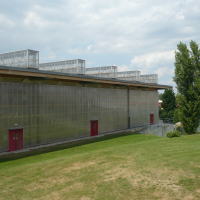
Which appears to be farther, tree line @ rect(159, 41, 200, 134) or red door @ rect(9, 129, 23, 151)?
tree line @ rect(159, 41, 200, 134)

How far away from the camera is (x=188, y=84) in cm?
3066

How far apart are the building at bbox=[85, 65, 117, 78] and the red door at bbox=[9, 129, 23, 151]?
75.7ft

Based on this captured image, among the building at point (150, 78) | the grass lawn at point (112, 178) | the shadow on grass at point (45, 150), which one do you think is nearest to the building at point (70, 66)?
the shadow on grass at point (45, 150)

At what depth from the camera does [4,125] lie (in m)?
21.6

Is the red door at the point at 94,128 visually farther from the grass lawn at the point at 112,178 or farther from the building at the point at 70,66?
the grass lawn at the point at 112,178

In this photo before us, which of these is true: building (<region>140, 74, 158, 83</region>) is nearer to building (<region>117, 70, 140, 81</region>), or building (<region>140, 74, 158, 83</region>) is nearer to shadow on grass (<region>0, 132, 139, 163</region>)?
building (<region>117, 70, 140, 81</region>)

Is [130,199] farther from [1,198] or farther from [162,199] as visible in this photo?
[1,198]

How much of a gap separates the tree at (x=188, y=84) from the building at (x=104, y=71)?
1346 centimetres

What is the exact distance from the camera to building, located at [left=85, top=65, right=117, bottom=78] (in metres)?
42.1

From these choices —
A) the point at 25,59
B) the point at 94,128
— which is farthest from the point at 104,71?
the point at 25,59

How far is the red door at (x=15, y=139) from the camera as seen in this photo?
72.7 ft

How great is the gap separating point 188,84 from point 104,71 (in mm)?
17332

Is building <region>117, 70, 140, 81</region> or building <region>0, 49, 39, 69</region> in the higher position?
building <region>117, 70, 140, 81</region>

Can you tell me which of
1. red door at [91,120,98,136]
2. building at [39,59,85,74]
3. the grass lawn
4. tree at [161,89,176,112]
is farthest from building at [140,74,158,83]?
the grass lawn
